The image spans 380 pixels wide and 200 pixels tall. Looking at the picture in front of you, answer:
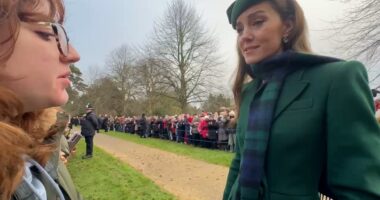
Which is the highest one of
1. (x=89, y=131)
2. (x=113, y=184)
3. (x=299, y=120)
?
(x=299, y=120)

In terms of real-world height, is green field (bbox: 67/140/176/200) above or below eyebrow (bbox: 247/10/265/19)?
below

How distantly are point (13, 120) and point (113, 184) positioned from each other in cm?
810

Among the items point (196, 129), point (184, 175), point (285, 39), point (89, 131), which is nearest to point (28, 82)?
point (285, 39)

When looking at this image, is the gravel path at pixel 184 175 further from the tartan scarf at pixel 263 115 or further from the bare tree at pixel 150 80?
the bare tree at pixel 150 80

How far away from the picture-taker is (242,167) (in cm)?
177

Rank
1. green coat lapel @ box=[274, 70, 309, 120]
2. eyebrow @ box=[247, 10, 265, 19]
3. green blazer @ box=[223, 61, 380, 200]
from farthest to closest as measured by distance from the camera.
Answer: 1. eyebrow @ box=[247, 10, 265, 19]
2. green coat lapel @ box=[274, 70, 309, 120]
3. green blazer @ box=[223, 61, 380, 200]

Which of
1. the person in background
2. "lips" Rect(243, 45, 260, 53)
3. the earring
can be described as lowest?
the person in background

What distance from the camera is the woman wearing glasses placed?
3.78 feet

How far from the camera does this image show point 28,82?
1289 millimetres

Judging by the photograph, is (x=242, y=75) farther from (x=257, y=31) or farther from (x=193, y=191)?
(x=193, y=191)

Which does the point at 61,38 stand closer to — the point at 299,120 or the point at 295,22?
the point at 299,120

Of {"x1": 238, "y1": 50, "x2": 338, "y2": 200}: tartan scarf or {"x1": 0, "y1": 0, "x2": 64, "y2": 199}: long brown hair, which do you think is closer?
{"x1": 0, "y1": 0, "x2": 64, "y2": 199}: long brown hair

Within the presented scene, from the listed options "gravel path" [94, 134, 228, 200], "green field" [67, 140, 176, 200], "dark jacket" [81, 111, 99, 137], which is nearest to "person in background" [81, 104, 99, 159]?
"dark jacket" [81, 111, 99, 137]

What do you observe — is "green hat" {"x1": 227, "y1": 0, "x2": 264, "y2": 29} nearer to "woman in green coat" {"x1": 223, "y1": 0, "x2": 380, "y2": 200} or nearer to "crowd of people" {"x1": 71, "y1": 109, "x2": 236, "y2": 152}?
"woman in green coat" {"x1": 223, "y1": 0, "x2": 380, "y2": 200}
